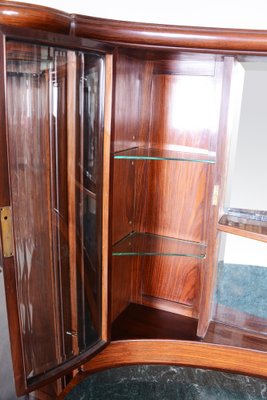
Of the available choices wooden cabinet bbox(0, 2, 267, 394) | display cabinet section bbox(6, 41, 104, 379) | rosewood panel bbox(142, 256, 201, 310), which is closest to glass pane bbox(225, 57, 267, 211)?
wooden cabinet bbox(0, 2, 267, 394)

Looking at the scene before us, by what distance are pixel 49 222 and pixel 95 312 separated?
0.25 m

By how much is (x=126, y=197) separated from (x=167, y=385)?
1.54 feet

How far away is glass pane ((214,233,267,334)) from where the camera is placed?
0.97 meters

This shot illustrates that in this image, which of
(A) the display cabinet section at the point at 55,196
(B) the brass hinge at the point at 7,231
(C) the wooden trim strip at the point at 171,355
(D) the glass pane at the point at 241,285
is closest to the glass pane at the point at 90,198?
(A) the display cabinet section at the point at 55,196

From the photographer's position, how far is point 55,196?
81 centimetres

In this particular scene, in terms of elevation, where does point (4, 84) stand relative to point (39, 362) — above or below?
above

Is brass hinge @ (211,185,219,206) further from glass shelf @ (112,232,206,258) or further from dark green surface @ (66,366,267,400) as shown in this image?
dark green surface @ (66,366,267,400)

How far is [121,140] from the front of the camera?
3.15ft

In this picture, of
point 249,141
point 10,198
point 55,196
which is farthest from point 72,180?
point 249,141

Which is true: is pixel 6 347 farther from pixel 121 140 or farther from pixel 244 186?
pixel 244 186

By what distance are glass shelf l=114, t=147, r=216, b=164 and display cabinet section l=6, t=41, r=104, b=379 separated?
138 mm

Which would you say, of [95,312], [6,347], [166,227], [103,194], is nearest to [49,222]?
[103,194]

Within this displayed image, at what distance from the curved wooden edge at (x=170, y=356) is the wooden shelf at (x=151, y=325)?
19mm

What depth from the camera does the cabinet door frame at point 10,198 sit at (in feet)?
1.95
